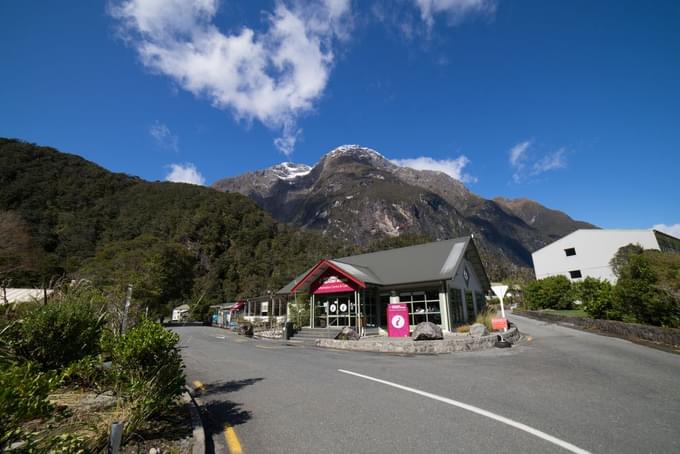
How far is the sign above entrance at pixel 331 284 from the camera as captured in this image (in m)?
19.1

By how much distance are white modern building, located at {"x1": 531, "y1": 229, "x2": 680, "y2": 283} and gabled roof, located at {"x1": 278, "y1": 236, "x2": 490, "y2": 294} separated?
2677 centimetres

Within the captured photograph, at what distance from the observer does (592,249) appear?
4181cm

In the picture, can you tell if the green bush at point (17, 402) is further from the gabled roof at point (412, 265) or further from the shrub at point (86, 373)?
the gabled roof at point (412, 265)

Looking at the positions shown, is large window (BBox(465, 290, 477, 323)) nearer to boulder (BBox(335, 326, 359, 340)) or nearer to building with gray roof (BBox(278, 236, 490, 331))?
building with gray roof (BBox(278, 236, 490, 331))

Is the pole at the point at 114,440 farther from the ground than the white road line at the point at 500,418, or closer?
farther from the ground

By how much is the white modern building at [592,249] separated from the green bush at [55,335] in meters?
48.3

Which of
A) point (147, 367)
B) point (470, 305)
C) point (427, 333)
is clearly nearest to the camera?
point (147, 367)

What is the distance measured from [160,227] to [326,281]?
87.3 metres

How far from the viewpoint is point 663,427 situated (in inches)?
167

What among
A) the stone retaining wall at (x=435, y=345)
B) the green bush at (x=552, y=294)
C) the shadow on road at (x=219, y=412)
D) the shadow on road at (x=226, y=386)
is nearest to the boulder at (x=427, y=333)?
the stone retaining wall at (x=435, y=345)

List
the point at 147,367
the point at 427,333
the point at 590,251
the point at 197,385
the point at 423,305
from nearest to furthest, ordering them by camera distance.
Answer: the point at 147,367 < the point at 197,385 < the point at 427,333 < the point at 423,305 < the point at 590,251

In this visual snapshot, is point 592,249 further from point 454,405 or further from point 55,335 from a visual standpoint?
point 55,335

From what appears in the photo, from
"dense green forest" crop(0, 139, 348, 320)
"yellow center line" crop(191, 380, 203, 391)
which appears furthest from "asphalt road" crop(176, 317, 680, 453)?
"dense green forest" crop(0, 139, 348, 320)

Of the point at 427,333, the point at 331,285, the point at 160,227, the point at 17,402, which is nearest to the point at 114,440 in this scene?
the point at 17,402
